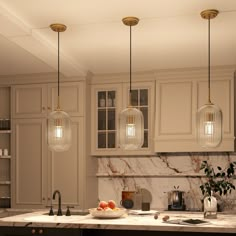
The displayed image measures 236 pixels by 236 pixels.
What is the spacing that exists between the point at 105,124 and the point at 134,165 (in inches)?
25.8

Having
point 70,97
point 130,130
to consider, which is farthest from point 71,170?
point 130,130

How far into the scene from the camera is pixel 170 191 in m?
5.41

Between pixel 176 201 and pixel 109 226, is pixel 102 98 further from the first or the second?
pixel 109 226

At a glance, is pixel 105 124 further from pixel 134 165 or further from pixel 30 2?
pixel 30 2

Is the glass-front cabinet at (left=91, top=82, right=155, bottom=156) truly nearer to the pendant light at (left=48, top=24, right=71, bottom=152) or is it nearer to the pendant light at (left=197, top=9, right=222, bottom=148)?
the pendant light at (left=48, top=24, right=71, bottom=152)

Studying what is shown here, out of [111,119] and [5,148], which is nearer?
[111,119]

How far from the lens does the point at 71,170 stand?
5.18 meters

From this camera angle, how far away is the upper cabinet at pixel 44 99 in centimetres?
524

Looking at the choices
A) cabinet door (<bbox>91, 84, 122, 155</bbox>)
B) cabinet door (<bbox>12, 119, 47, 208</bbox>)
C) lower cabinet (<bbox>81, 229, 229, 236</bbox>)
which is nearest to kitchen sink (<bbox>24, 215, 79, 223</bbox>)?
lower cabinet (<bbox>81, 229, 229, 236</bbox>)

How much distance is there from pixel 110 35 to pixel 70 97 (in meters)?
1.67

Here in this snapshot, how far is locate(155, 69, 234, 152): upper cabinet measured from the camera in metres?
4.94

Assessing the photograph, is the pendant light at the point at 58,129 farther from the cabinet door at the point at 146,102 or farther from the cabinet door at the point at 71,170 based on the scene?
the cabinet door at the point at 146,102

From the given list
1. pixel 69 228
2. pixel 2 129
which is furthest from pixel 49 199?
pixel 69 228

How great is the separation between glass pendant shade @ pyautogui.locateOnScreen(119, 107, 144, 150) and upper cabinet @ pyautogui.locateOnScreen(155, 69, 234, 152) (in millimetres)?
1620
